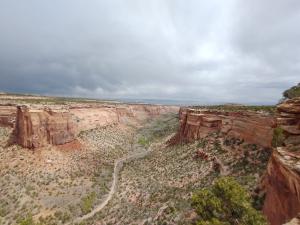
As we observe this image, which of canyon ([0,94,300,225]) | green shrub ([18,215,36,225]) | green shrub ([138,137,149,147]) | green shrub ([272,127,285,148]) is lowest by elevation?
green shrub ([138,137,149,147])

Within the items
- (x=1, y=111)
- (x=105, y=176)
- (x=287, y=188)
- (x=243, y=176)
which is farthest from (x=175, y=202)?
(x=1, y=111)

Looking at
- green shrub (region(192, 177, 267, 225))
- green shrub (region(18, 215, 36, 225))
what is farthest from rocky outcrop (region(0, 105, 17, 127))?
Result: green shrub (region(192, 177, 267, 225))

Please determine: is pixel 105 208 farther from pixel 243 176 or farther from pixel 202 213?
pixel 202 213

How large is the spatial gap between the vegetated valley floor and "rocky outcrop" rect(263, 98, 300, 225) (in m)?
6.67

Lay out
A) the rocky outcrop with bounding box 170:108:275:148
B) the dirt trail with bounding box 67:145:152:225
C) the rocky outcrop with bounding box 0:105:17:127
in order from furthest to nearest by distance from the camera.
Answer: the rocky outcrop with bounding box 0:105:17:127 → the dirt trail with bounding box 67:145:152:225 → the rocky outcrop with bounding box 170:108:275:148

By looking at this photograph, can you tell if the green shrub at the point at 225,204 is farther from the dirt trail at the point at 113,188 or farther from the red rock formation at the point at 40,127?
the red rock formation at the point at 40,127

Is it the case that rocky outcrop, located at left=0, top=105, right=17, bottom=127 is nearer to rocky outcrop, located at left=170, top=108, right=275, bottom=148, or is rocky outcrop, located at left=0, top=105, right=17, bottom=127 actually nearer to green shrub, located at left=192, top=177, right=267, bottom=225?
rocky outcrop, located at left=170, top=108, right=275, bottom=148

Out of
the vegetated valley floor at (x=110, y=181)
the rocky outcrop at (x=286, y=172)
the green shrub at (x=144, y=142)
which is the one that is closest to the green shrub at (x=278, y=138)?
the rocky outcrop at (x=286, y=172)

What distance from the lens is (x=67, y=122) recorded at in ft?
215

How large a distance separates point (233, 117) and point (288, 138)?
25.2 meters

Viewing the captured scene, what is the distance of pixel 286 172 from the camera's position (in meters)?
17.3

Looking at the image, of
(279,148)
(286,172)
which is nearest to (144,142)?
(279,148)

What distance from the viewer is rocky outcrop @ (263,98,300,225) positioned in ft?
54.5

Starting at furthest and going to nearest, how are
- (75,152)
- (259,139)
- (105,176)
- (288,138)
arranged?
(75,152), (105,176), (259,139), (288,138)
